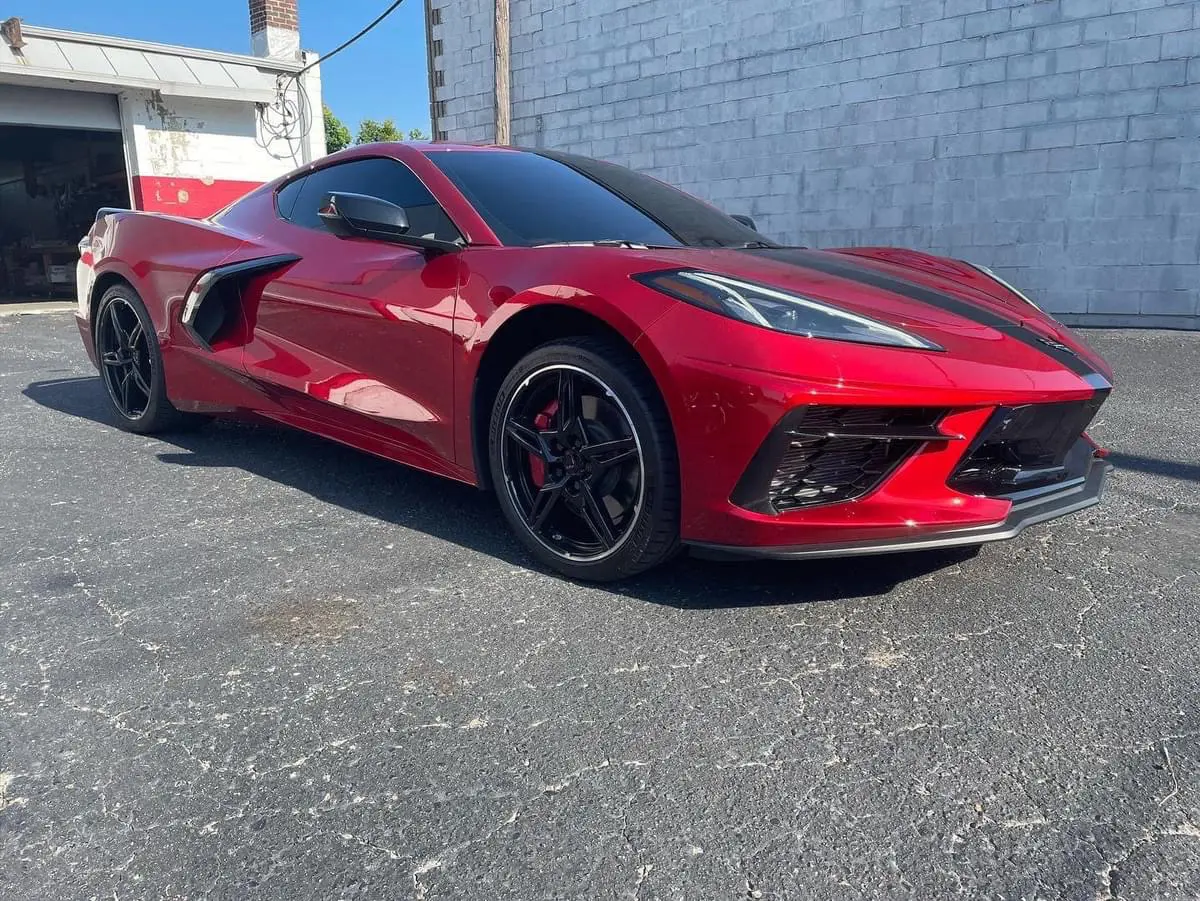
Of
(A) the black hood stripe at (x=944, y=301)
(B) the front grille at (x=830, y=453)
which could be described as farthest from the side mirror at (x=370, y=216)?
(B) the front grille at (x=830, y=453)

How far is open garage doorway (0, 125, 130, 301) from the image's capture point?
16609 mm

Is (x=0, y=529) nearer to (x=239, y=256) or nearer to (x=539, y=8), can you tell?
(x=239, y=256)

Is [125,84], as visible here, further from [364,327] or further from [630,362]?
[630,362]

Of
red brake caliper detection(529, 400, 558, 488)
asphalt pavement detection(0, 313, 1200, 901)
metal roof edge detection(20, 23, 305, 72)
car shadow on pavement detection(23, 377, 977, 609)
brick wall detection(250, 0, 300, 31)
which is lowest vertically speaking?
asphalt pavement detection(0, 313, 1200, 901)

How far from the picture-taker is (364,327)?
305 cm

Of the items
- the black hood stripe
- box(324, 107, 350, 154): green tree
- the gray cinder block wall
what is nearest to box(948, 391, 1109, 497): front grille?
the black hood stripe

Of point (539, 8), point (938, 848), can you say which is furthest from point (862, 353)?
point (539, 8)

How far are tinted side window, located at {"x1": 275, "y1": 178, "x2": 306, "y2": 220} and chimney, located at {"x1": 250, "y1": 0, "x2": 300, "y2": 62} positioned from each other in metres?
13.7

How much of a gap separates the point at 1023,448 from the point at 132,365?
379 cm

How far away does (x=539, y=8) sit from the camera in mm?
12141

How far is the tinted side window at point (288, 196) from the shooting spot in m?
3.69

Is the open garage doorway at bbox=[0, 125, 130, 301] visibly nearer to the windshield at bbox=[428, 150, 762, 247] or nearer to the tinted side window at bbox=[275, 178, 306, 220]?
the tinted side window at bbox=[275, 178, 306, 220]

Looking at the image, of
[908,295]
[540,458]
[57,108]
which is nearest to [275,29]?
[57,108]

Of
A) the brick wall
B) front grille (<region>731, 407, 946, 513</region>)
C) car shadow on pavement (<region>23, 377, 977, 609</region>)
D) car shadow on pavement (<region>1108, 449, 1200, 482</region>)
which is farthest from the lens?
the brick wall
